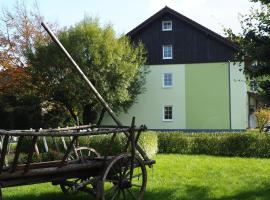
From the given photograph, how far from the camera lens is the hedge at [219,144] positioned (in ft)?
57.2

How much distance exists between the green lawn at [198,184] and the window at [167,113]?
2404 cm

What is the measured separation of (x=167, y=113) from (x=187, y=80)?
3.25m

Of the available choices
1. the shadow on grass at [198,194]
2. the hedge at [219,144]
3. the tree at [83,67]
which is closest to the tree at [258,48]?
the shadow on grass at [198,194]

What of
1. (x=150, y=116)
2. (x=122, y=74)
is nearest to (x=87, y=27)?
(x=122, y=74)

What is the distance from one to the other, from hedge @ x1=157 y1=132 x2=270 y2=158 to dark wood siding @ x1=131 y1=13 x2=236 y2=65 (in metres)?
19.3

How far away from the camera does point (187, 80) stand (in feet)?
124

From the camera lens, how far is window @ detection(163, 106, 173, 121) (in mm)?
38378

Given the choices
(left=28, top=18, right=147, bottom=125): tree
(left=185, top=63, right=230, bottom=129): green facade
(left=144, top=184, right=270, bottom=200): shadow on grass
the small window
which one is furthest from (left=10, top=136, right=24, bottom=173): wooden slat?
the small window

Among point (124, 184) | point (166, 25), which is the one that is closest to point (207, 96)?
point (166, 25)

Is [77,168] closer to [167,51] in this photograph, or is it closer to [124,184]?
[124,184]

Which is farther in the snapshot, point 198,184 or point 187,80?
point 187,80

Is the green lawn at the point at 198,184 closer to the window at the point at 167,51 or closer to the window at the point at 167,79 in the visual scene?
the window at the point at 167,79

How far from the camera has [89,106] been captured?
34219 millimetres

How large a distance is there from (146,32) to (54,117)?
10.8m
